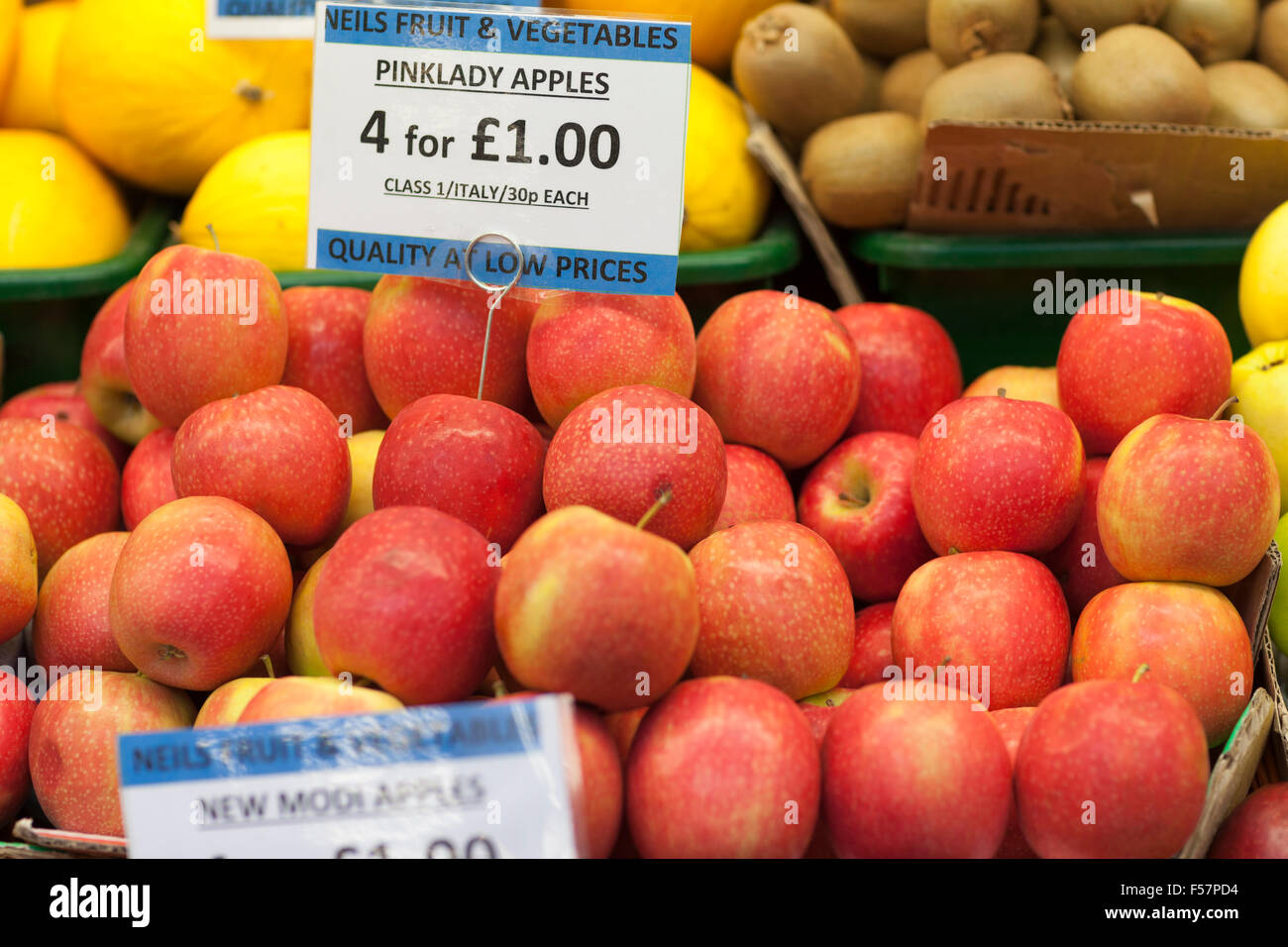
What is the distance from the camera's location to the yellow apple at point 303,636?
3.46ft

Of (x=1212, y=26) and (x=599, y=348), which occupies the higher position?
(x=1212, y=26)

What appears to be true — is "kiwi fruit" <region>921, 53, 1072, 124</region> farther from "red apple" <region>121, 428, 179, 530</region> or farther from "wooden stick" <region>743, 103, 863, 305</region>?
"red apple" <region>121, 428, 179, 530</region>

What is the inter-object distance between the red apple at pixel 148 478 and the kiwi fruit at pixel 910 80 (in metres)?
1.19

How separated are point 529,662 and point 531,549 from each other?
0.08 metres

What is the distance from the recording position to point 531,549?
2.64 feet

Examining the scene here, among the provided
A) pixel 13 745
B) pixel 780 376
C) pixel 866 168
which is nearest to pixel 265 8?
pixel 866 168

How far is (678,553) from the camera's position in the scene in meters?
0.83

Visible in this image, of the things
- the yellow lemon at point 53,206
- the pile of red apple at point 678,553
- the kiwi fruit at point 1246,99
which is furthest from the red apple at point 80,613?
the kiwi fruit at point 1246,99

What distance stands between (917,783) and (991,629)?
26 centimetres

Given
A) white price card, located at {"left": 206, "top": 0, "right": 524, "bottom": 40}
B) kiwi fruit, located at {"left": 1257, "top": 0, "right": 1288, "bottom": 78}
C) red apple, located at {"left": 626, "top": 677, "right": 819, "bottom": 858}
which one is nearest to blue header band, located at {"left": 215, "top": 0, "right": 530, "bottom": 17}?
white price card, located at {"left": 206, "top": 0, "right": 524, "bottom": 40}

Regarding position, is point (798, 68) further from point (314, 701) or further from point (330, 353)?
point (314, 701)

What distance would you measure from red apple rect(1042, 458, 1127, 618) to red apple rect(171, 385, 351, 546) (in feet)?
2.47
